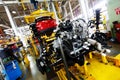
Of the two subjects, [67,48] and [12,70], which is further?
[12,70]

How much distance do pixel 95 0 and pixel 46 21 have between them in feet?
18.1

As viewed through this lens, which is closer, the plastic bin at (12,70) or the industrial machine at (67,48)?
the industrial machine at (67,48)

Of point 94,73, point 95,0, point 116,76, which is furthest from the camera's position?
point 95,0

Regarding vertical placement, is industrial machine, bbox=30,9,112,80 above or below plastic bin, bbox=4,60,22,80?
above

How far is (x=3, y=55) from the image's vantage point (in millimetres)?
4184

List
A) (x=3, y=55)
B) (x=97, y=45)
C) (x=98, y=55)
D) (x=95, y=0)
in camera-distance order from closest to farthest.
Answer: (x=97, y=45)
(x=98, y=55)
(x=3, y=55)
(x=95, y=0)

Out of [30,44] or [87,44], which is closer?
[87,44]

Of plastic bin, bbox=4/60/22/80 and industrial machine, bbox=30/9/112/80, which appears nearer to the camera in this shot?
industrial machine, bbox=30/9/112/80

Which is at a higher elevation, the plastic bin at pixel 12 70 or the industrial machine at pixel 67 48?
the industrial machine at pixel 67 48

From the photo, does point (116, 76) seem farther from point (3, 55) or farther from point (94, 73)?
point (3, 55)

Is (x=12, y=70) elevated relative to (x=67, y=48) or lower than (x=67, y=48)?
lower

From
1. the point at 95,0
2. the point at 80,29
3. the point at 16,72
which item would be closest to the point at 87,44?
the point at 80,29

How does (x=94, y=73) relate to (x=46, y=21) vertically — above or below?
below

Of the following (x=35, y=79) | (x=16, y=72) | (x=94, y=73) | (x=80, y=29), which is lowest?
(x=35, y=79)
